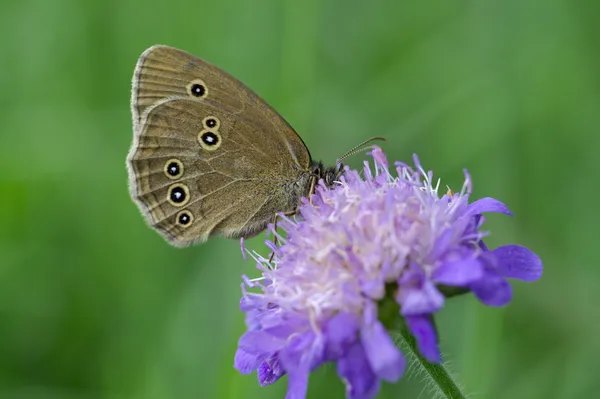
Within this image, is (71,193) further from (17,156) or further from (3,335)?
(3,335)

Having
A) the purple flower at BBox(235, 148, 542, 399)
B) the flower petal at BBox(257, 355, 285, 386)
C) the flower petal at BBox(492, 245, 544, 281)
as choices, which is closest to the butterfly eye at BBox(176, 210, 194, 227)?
the purple flower at BBox(235, 148, 542, 399)

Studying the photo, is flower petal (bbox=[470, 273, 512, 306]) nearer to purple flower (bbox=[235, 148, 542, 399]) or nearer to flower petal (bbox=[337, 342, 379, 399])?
purple flower (bbox=[235, 148, 542, 399])

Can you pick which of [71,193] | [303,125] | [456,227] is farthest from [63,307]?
[456,227]

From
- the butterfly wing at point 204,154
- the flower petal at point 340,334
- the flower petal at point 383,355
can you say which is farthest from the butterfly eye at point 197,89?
the flower petal at point 383,355

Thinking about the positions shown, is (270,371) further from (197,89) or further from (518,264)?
(197,89)

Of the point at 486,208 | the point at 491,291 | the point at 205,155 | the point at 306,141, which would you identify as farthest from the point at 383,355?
the point at 306,141

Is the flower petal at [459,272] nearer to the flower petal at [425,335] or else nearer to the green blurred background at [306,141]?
the flower petal at [425,335]
